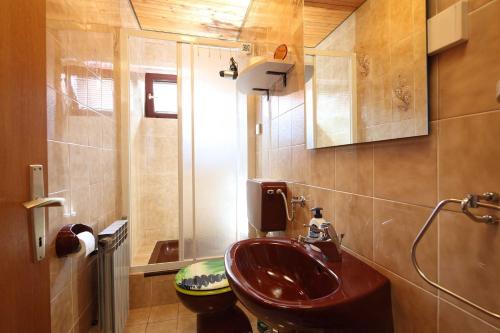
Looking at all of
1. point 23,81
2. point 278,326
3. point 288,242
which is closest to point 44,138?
point 23,81

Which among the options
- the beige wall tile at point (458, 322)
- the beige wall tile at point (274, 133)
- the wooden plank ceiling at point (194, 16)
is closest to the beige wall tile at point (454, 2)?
the beige wall tile at point (458, 322)

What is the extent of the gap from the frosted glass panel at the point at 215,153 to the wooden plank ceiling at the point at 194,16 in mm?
350

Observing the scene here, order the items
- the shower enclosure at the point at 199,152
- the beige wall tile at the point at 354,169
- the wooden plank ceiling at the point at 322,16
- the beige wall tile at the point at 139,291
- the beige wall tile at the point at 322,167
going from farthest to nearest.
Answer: the shower enclosure at the point at 199,152
the beige wall tile at the point at 139,291
the beige wall tile at the point at 322,167
the wooden plank ceiling at the point at 322,16
the beige wall tile at the point at 354,169

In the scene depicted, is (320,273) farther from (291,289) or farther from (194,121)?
(194,121)

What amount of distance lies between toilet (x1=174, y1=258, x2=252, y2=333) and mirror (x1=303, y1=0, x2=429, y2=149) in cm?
104

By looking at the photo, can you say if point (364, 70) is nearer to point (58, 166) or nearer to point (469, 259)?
point (469, 259)

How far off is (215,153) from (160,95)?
4.01ft

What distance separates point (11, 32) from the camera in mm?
524

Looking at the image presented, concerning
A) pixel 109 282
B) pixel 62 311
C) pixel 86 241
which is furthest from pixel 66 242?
pixel 109 282

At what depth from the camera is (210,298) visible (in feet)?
4.65

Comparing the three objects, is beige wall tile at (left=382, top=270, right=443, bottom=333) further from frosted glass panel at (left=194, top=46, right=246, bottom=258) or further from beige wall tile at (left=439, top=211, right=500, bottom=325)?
frosted glass panel at (left=194, top=46, right=246, bottom=258)

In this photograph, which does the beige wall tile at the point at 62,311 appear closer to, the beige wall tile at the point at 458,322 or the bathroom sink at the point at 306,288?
the bathroom sink at the point at 306,288

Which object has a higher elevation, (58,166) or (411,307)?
(58,166)

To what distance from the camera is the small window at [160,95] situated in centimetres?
276
